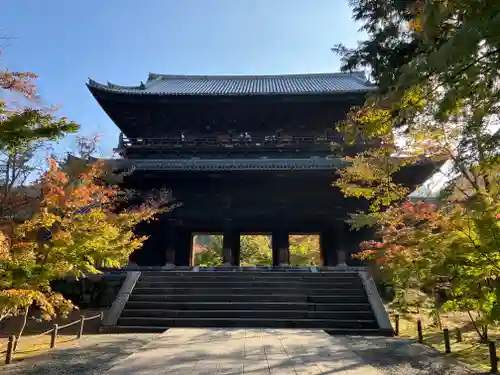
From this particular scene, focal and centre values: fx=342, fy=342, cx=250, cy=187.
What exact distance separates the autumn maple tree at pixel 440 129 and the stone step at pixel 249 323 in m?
1.67

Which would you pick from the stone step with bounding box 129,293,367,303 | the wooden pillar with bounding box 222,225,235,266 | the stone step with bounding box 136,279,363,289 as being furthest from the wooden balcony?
the stone step with bounding box 129,293,367,303

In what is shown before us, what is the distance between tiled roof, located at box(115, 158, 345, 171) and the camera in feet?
48.5

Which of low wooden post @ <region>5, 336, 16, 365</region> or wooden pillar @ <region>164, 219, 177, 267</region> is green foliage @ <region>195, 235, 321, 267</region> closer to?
wooden pillar @ <region>164, 219, 177, 267</region>

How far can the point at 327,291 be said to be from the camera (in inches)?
441

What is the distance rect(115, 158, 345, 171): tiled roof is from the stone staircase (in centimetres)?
456

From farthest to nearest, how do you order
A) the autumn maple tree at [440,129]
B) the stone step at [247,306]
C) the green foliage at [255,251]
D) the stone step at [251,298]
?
1. the green foliage at [255,251]
2. the stone step at [251,298]
3. the stone step at [247,306]
4. the autumn maple tree at [440,129]

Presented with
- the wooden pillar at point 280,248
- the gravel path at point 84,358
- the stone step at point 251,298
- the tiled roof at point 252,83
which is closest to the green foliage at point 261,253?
the wooden pillar at point 280,248

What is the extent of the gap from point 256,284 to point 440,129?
24.6 ft

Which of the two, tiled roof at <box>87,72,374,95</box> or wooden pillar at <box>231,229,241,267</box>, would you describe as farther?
tiled roof at <box>87,72,374,95</box>

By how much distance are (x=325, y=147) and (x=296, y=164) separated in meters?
2.23

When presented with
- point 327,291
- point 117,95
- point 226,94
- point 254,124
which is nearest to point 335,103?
point 254,124

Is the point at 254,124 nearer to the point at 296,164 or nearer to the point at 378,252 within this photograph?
the point at 296,164

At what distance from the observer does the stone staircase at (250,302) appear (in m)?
9.74

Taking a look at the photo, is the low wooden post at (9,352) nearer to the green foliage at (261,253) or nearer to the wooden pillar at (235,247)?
the wooden pillar at (235,247)
